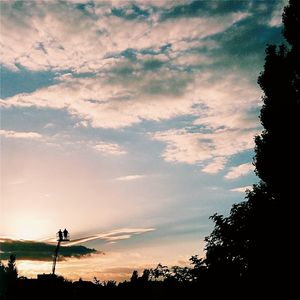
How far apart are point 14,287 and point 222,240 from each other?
1438cm

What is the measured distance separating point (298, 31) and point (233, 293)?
1331 cm

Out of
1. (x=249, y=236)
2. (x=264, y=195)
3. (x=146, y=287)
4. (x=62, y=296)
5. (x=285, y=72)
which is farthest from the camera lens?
(x=62, y=296)

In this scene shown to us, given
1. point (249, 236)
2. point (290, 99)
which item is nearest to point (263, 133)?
point (290, 99)

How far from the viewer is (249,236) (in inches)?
563

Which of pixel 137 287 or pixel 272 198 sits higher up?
pixel 272 198

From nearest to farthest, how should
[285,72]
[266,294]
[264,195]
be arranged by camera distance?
1. [266,294]
2. [264,195]
3. [285,72]

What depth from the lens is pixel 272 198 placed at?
16.6 m

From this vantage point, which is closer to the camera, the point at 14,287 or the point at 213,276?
the point at 213,276

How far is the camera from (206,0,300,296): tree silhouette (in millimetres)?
13180

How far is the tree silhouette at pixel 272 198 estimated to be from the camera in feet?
43.2

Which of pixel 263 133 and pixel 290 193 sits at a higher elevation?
pixel 263 133

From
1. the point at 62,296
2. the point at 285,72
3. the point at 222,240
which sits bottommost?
the point at 62,296

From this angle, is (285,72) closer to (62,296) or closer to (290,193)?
(290,193)

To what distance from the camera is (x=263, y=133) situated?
57.7ft
